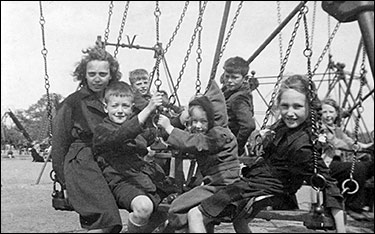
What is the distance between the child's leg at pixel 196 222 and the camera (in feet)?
6.77

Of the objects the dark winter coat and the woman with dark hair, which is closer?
the woman with dark hair

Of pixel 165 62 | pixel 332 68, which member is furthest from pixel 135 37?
pixel 332 68

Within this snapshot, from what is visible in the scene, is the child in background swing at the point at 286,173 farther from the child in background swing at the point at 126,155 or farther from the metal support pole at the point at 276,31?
the metal support pole at the point at 276,31

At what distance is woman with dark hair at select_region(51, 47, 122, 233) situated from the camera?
2.19 metres

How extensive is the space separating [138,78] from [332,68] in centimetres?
542

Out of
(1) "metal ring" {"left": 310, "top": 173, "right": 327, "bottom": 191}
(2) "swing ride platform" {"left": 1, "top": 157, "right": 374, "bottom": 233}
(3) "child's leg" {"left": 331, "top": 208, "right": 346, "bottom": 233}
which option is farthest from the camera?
(2) "swing ride platform" {"left": 1, "top": 157, "right": 374, "bottom": 233}

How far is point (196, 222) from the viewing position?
2.07 m

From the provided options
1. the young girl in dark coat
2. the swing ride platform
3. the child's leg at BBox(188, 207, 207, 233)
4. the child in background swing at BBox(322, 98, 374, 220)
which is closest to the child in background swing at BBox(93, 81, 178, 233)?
the young girl in dark coat

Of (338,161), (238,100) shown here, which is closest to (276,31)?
(238,100)

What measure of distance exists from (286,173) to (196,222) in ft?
1.49

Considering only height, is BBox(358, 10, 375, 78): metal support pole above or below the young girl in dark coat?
above

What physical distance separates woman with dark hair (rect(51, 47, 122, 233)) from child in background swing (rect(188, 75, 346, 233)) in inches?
16.8

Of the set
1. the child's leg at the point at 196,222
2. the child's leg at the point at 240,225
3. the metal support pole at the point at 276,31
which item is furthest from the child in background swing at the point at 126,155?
the metal support pole at the point at 276,31

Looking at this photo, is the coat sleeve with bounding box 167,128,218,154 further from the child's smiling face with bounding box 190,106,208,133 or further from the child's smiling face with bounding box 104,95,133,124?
the child's smiling face with bounding box 104,95,133,124
